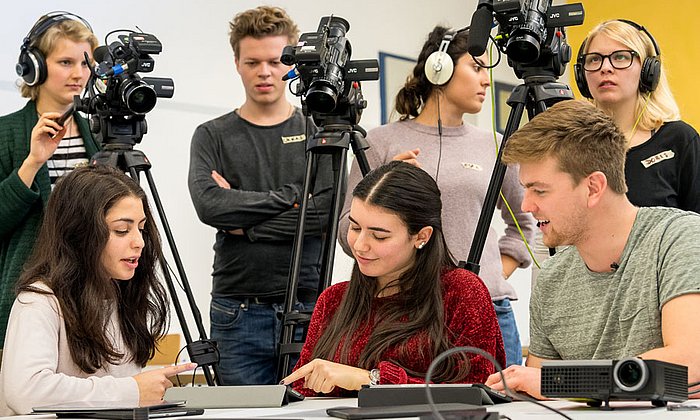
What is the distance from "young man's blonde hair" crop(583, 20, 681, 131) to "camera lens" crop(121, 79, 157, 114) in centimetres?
118

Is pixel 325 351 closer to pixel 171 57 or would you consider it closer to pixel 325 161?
pixel 325 161

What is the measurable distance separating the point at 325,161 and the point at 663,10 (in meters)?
3.66

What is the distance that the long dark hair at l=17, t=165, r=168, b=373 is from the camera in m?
2.01

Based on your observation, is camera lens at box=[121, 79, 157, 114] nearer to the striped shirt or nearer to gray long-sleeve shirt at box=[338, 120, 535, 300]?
the striped shirt

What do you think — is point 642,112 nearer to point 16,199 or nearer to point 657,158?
point 657,158

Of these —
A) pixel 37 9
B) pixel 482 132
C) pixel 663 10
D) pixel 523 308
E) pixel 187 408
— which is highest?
pixel 663 10

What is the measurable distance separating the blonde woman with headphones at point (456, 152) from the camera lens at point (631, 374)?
1133 millimetres

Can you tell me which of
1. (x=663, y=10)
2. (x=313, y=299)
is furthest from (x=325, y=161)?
(x=663, y=10)

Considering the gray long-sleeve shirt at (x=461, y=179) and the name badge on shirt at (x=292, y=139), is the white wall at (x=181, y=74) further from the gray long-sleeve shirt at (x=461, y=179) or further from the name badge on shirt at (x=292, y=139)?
the gray long-sleeve shirt at (x=461, y=179)

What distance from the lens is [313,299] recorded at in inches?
101

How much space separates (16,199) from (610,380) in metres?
1.68

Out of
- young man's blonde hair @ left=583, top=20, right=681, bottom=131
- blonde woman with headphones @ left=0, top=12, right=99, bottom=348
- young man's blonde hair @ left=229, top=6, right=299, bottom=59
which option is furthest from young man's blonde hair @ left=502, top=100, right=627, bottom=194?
blonde woman with headphones @ left=0, top=12, right=99, bottom=348

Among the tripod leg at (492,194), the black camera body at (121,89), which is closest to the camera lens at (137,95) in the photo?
the black camera body at (121,89)

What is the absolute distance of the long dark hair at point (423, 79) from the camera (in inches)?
101
